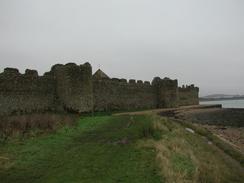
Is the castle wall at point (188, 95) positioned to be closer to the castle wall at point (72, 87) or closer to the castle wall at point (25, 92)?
the castle wall at point (72, 87)

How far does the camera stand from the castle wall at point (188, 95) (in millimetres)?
49344

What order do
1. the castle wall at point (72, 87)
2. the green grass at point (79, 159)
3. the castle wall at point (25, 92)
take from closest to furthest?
1. the green grass at point (79, 159)
2. the castle wall at point (25, 92)
3. the castle wall at point (72, 87)

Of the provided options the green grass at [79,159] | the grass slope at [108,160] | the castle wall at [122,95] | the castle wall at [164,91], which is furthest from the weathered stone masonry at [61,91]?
the green grass at [79,159]

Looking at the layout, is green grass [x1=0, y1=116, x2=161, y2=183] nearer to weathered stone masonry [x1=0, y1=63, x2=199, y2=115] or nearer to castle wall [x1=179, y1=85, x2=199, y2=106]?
weathered stone masonry [x1=0, y1=63, x2=199, y2=115]

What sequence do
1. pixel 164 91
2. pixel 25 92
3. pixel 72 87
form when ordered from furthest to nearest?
1. pixel 164 91
2. pixel 72 87
3. pixel 25 92

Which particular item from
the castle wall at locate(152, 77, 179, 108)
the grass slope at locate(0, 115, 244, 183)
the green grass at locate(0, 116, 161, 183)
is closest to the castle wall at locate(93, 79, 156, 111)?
the castle wall at locate(152, 77, 179, 108)

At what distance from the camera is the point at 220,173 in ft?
35.3

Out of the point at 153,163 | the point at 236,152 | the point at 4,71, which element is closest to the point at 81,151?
the point at 153,163

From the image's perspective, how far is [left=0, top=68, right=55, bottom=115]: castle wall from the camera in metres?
20.0

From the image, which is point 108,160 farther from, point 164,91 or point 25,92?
point 164,91

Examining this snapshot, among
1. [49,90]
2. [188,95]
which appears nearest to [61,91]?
[49,90]

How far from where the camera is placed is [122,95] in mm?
31125

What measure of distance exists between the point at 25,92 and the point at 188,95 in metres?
35.0

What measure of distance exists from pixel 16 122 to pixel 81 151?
5.74 meters
